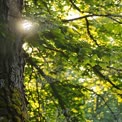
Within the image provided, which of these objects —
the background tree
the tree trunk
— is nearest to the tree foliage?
the background tree

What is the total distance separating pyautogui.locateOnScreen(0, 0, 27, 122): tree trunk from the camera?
290 cm

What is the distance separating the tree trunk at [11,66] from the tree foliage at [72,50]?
0.71ft

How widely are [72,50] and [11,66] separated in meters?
1.11

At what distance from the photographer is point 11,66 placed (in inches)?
125

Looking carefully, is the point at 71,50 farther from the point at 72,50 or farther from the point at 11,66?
the point at 11,66

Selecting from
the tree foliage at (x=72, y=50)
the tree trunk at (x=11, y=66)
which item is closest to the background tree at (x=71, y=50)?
the tree foliage at (x=72, y=50)

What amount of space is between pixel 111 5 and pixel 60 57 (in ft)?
3.48

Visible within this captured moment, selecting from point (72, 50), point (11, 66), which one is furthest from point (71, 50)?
point (11, 66)

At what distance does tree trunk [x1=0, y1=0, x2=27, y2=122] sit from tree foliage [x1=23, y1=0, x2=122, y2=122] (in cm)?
22

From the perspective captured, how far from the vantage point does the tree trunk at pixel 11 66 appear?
2.90m

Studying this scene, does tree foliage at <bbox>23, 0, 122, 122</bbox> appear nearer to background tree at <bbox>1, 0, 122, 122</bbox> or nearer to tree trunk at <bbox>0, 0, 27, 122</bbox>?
background tree at <bbox>1, 0, 122, 122</bbox>

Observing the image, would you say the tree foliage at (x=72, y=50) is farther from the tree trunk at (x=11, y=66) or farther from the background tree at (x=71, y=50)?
the tree trunk at (x=11, y=66)

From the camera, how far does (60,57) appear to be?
184 inches

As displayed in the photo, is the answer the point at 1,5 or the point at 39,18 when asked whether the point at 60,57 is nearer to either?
the point at 39,18
